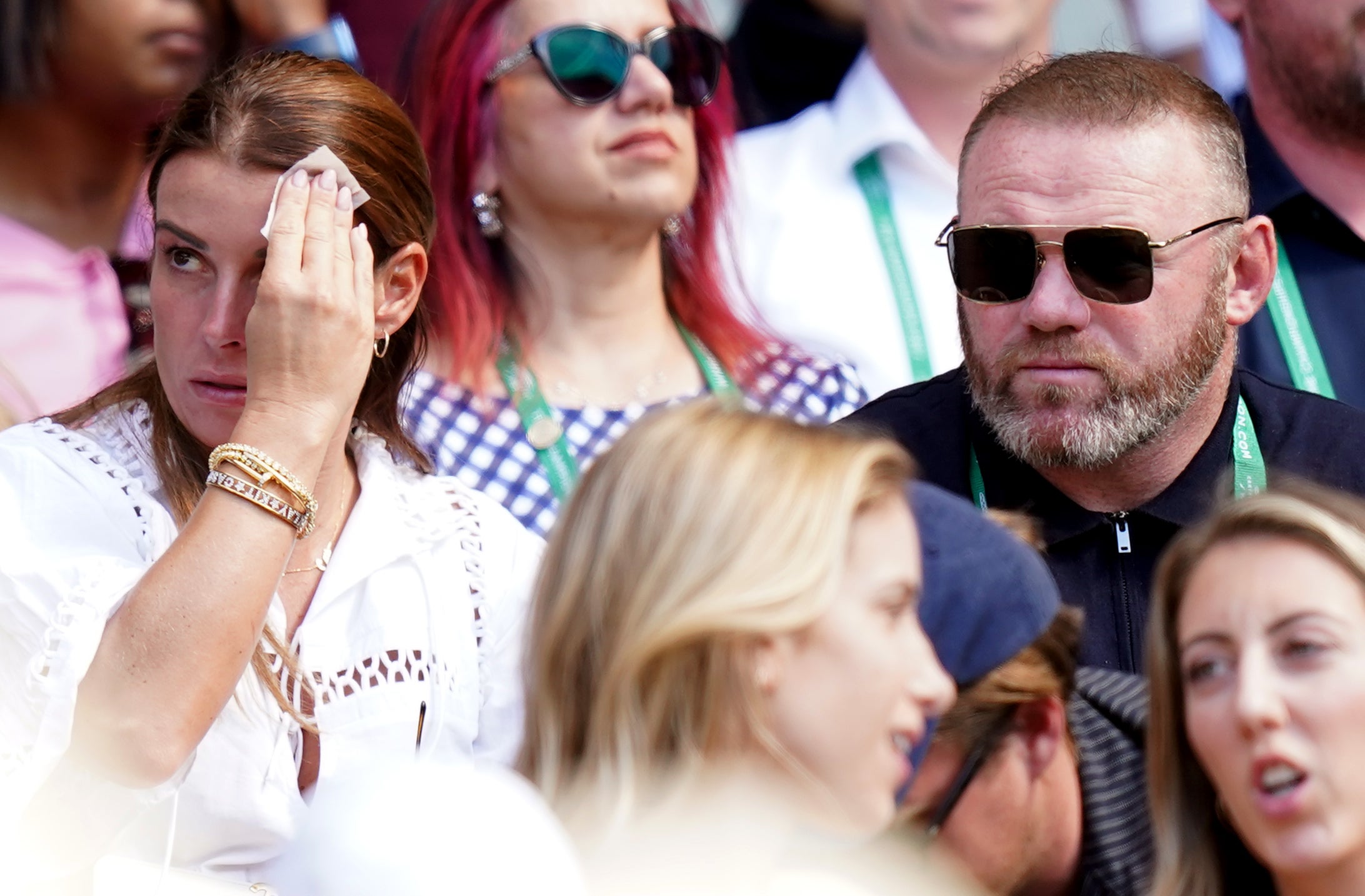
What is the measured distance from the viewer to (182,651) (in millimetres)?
1800

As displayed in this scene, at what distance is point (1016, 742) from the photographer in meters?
1.88

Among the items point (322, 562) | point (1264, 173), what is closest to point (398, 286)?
point (322, 562)

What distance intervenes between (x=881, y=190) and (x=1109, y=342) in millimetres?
1032

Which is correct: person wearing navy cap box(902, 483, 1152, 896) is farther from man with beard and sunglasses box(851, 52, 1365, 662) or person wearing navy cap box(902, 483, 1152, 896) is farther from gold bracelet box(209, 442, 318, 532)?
gold bracelet box(209, 442, 318, 532)

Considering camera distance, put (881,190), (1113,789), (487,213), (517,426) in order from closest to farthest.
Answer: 1. (1113,789)
2. (517,426)
3. (487,213)
4. (881,190)

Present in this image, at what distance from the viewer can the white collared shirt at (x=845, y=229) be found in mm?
3264

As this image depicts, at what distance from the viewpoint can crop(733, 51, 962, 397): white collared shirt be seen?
3.26 metres

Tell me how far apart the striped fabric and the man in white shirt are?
4.13ft

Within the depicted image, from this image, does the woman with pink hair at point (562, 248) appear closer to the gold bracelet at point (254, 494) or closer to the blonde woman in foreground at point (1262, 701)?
the gold bracelet at point (254, 494)

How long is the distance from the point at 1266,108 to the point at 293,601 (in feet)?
7.52

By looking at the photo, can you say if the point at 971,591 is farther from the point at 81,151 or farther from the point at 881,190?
the point at 81,151

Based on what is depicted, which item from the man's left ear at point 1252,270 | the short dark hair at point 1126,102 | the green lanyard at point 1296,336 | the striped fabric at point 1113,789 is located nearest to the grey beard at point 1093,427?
the man's left ear at point 1252,270

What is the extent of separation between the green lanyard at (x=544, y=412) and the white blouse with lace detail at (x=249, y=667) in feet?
1.89

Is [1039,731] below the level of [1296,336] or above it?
below
